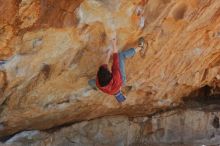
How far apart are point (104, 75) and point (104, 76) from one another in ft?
0.03

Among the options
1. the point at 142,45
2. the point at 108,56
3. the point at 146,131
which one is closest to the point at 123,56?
the point at 108,56

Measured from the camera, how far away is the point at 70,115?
5922 millimetres

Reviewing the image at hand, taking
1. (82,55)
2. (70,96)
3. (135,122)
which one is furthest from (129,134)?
(82,55)

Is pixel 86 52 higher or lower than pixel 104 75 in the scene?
higher

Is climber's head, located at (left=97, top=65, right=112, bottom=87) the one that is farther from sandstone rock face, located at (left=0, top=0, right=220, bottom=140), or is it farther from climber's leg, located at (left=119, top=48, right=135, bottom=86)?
sandstone rock face, located at (left=0, top=0, right=220, bottom=140)

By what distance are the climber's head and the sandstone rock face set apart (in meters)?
0.34

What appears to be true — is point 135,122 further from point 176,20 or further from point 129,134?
point 176,20

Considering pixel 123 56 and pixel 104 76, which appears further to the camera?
pixel 123 56

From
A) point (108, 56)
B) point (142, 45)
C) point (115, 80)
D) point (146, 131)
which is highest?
point (142, 45)

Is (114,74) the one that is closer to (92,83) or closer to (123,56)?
(123,56)

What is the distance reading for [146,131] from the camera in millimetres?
6645

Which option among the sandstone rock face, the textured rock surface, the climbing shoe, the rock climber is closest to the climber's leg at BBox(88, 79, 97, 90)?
the sandstone rock face

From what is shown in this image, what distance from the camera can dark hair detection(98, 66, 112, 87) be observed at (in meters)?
4.78

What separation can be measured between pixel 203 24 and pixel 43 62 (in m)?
1.94
